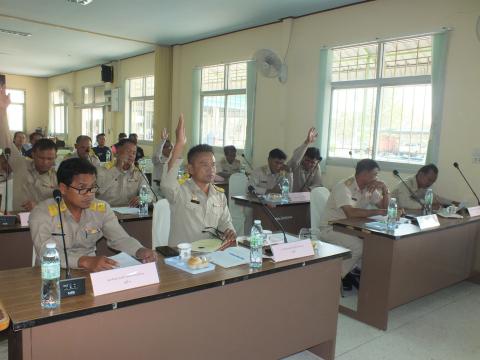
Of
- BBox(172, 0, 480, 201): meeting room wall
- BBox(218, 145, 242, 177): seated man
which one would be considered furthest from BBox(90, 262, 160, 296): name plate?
BBox(218, 145, 242, 177): seated man

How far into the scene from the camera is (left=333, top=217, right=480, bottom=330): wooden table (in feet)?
9.39

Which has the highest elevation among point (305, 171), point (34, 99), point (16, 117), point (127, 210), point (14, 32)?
point (14, 32)

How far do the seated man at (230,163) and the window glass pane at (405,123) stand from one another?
217 centimetres

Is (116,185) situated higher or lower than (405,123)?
lower

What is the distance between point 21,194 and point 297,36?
4312 mm

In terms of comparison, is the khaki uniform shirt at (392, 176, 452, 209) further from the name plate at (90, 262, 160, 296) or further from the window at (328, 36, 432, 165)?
the name plate at (90, 262, 160, 296)

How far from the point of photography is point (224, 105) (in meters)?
7.52

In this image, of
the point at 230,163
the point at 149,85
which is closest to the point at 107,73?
the point at 149,85

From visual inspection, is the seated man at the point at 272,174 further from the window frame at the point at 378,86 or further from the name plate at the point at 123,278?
the name plate at the point at 123,278

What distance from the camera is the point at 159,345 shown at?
1.66 m

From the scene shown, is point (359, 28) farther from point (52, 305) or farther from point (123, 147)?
point (52, 305)

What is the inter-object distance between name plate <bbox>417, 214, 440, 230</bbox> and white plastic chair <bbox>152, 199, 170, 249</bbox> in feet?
6.17

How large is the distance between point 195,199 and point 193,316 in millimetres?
912

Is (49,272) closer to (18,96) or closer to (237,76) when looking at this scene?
(237,76)
